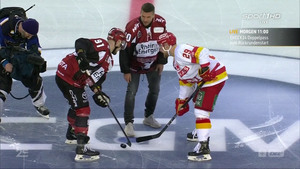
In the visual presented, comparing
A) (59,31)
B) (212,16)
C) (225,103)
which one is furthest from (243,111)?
(59,31)

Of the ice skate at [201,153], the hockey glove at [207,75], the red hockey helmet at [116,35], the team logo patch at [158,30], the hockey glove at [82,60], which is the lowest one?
the ice skate at [201,153]

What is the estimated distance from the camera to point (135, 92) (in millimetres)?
5902

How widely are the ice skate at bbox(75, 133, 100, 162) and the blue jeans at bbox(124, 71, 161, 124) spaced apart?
27.2 inches

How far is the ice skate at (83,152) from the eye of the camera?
17.2ft

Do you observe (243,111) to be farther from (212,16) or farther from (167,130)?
(212,16)

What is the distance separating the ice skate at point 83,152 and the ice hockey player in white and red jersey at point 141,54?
62cm

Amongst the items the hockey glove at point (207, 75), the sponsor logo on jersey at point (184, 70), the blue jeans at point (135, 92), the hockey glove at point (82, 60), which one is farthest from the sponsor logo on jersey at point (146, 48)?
the hockey glove at point (82, 60)

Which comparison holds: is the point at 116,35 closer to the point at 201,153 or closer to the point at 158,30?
the point at 158,30

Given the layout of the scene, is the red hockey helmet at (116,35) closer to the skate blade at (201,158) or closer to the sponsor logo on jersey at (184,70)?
the sponsor logo on jersey at (184,70)

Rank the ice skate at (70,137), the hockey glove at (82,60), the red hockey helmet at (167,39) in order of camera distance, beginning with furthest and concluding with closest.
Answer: the ice skate at (70,137)
the red hockey helmet at (167,39)
the hockey glove at (82,60)

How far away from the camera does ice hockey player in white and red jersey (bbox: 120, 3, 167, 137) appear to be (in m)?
5.69

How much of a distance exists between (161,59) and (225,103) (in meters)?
1.08

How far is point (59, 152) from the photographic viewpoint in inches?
213

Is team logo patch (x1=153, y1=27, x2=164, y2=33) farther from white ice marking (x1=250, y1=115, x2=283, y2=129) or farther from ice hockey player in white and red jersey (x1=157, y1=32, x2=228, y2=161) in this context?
white ice marking (x1=250, y1=115, x2=283, y2=129)
